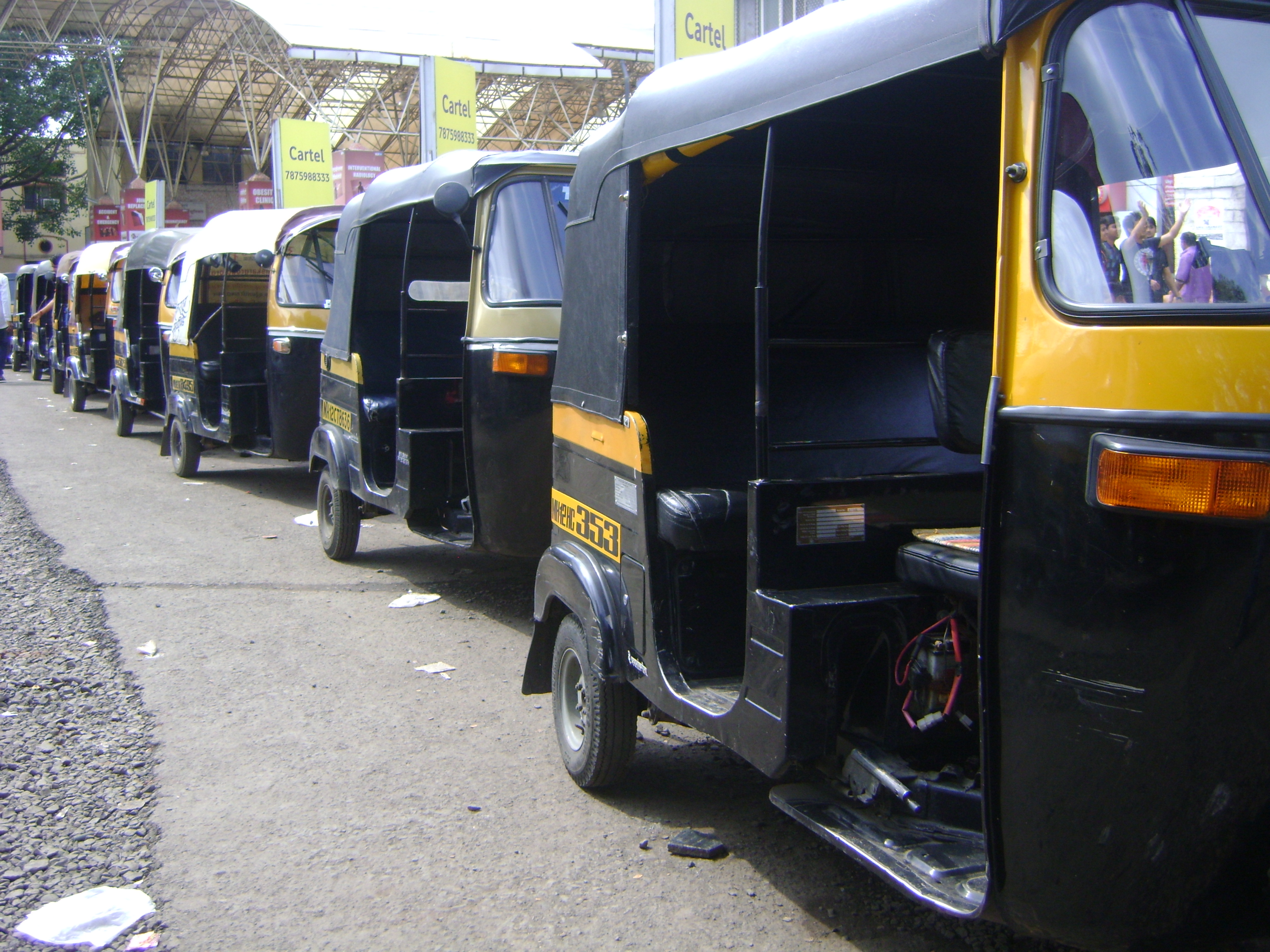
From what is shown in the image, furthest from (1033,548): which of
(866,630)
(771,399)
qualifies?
(771,399)

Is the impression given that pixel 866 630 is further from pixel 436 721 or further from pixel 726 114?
pixel 436 721

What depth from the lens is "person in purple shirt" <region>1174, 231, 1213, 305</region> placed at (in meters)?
2.07

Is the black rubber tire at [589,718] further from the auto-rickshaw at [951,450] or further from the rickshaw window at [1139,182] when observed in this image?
the rickshaw window at [1139,182]

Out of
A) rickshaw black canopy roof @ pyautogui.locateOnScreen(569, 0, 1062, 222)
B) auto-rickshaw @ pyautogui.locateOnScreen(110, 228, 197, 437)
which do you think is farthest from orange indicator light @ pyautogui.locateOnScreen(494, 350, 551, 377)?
auto-rickshaw @ pyautogui.locateOnScreen(110, 228, 197, 437)

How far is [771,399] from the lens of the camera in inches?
165

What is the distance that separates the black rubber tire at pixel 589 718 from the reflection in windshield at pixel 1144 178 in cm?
216

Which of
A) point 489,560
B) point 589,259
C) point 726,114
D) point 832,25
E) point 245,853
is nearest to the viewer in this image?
point 832,25

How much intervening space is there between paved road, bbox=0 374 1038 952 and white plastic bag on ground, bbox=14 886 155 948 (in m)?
0.10

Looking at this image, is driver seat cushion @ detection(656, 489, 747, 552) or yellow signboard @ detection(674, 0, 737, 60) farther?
yellow signboard @ detection(674, 0, 737, 60)

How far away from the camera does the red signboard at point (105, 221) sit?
33.7 m

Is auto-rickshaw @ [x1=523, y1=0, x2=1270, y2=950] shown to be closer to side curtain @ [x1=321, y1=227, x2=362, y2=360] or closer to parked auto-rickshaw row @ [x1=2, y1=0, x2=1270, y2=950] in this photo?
parked auto-rickshaw row @ [x1=2, y1=0, x2=1270, y2=950]

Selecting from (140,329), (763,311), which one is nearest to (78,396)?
(140,329)

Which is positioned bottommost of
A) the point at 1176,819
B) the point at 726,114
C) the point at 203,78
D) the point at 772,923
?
the point at 772,923

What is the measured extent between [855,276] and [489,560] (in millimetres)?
4284
